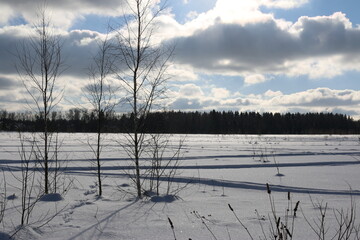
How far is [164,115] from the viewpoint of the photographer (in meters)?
5.48

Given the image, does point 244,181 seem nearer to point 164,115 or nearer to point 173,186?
point 173,186

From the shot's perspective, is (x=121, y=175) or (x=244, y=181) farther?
(x=121, y=175)

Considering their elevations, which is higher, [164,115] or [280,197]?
[164,115]

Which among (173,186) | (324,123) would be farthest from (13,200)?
(324,123)

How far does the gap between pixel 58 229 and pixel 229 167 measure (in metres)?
7.55

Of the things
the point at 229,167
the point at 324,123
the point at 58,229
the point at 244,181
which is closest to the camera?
the point at 58,229

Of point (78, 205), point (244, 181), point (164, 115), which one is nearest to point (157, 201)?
point (78, 205)

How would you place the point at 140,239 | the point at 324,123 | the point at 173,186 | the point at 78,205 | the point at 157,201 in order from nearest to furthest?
the point at 140,239, the point at 78,205, the point at 157,201, the point at 173,186, the point at 324,123

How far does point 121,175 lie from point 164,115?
141 inches

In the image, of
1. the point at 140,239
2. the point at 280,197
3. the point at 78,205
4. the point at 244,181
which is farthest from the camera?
the point at 244,181

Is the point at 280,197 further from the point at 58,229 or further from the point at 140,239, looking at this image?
the point at 58,229

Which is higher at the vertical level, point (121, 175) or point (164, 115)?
point (164, 115)

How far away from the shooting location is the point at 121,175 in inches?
328

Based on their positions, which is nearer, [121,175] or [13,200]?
[13,200]
